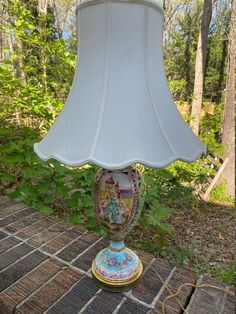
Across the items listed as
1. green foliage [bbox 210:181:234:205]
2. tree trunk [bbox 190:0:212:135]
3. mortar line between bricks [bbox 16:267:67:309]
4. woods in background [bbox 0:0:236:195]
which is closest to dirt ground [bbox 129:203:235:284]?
green foliage [bbox 210:181:234:205]

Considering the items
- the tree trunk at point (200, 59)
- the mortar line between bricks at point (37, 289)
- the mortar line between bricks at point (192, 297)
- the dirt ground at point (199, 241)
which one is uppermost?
the tree trunk at point (200, 59)

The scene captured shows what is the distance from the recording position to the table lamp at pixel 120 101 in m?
0.50

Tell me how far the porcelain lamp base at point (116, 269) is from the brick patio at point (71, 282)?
0.08 ft

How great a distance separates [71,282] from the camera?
762 mm

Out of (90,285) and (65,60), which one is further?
(65,60)

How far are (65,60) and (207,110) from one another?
17.8ft

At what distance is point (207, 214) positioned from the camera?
3238 mm

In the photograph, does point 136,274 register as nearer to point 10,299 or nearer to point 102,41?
point 10,299

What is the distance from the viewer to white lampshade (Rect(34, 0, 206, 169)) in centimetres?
50

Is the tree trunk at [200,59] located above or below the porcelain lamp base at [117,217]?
above

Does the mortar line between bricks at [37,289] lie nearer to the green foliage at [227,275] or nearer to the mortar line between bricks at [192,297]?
the mortar line between bricks at [192,297]

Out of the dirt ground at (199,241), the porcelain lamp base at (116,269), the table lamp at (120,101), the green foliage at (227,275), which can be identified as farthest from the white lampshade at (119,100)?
the dirt ground at (199,241)

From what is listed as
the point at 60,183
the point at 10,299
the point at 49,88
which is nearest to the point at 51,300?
the point at 10,299

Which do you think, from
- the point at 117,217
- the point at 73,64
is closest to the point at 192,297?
the point at 117,217
